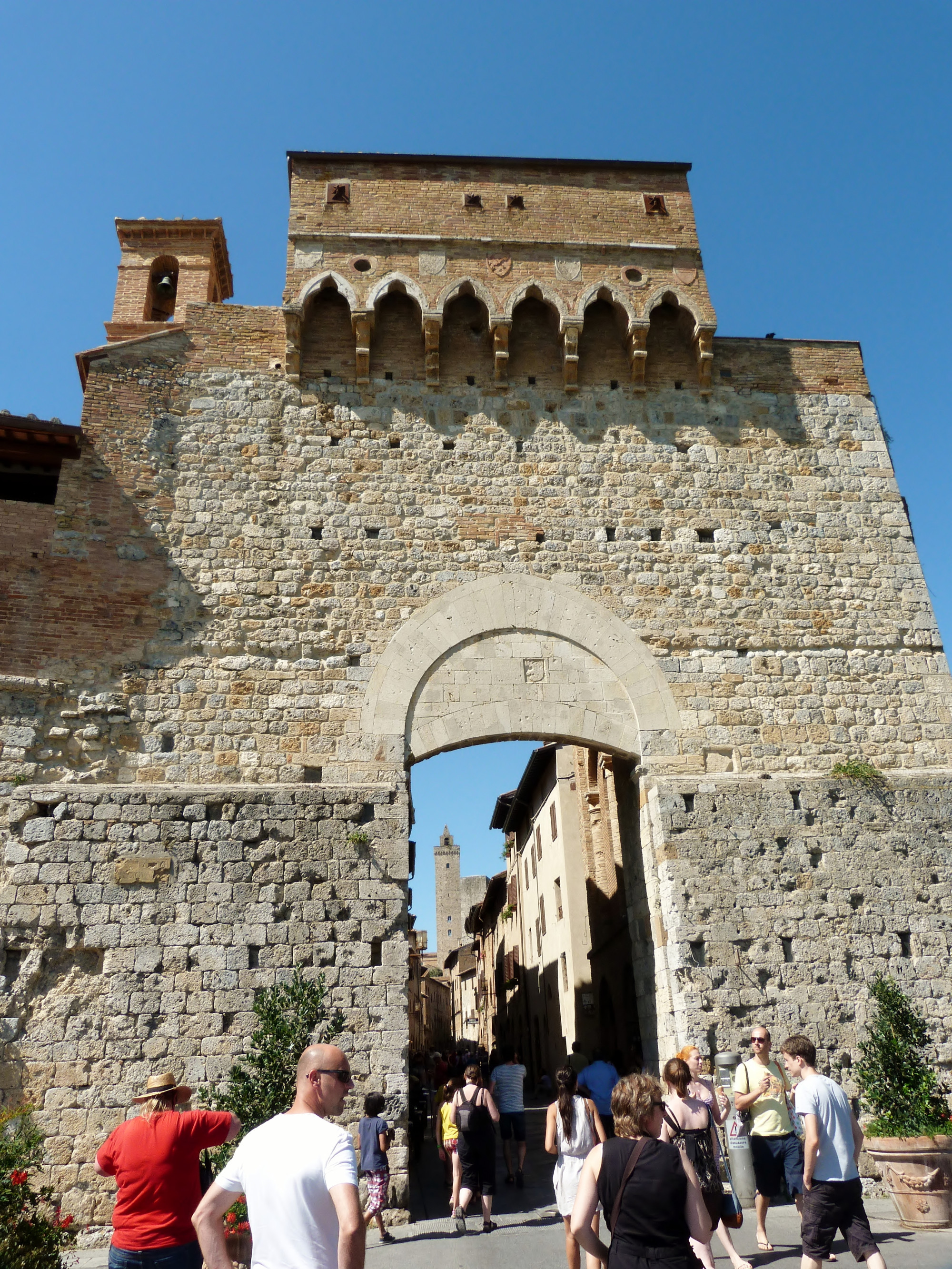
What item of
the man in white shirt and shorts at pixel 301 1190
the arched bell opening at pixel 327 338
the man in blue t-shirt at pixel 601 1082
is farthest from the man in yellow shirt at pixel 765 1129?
the arched bell opening at pixel 327 338

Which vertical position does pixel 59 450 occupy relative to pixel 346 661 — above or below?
above

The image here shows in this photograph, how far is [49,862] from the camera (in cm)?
854

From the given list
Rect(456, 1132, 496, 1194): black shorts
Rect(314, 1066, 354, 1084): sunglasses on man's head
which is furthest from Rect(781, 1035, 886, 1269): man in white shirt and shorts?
Rect(456, 1132, 496, 1194): black shorts

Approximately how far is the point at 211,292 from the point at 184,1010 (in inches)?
448

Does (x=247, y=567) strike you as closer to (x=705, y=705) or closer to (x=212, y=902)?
(x=212, y=902)

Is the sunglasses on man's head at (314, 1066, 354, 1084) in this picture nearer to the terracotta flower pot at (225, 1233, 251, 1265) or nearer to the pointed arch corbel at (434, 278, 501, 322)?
the terracotta flower pot at (225, 1233, 251, 1265)

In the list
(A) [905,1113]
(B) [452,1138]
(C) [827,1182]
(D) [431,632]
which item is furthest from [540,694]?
(C) [827,1182]

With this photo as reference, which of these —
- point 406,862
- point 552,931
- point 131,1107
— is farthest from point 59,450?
point 552,931

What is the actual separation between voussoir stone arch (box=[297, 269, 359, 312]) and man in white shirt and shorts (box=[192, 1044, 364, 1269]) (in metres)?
9.99

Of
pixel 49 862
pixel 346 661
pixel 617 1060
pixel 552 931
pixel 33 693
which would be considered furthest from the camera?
pixel 552 931

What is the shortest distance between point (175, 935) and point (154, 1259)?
4711 mm

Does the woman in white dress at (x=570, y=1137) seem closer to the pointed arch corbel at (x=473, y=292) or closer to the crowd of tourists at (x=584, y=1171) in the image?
the crowd of tourists at (x=584, y=1171)

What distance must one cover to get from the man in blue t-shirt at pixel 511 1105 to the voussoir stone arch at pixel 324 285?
951 centimetres

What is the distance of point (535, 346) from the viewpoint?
11695 millimetres
